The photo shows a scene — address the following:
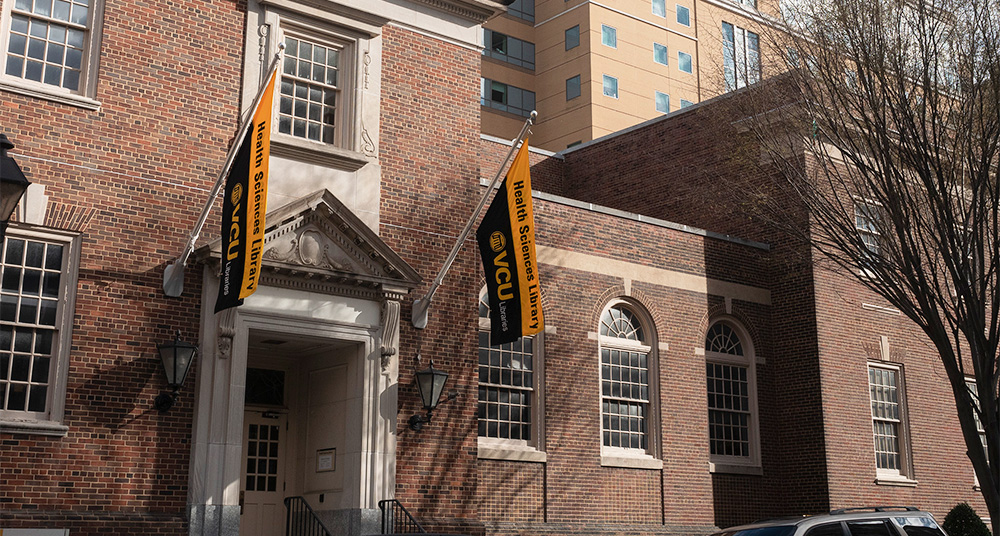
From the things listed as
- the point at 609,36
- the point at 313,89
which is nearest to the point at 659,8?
the point at 609,36

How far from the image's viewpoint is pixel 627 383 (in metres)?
20.6

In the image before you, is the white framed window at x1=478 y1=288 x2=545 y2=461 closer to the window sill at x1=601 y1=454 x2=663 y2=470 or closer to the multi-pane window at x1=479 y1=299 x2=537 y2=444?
the multi-pane window at x1=479 y1=299 x2=537 y2=444

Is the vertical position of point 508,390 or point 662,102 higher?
point 662,102

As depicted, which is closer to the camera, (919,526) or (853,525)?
(853,525)

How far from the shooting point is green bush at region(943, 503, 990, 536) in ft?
71.9

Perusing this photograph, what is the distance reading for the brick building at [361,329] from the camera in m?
13.5

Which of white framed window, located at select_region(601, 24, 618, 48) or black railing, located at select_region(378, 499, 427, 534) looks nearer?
black railing, located at select_region(378, 499, 427, 534)

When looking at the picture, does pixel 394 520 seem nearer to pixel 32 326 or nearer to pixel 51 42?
pixel 32 326

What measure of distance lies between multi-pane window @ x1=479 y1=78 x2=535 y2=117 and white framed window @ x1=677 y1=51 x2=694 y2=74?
8.19m

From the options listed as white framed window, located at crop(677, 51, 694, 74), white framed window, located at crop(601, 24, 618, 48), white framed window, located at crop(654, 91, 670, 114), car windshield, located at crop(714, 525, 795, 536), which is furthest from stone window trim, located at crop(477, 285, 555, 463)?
white framed window, located at crop(677, 51, 694, 74)

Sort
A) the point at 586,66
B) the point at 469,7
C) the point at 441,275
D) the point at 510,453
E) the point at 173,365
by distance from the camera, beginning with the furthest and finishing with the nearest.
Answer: the point at 586,66 < the point at 510,453 < the point at 469,7 < the point at 441,275 < the point at 173,365

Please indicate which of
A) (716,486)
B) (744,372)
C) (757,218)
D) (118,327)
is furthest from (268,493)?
(757,218)

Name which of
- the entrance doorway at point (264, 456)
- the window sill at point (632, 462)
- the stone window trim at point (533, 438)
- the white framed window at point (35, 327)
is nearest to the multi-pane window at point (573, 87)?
the window sill at point (632, 462)

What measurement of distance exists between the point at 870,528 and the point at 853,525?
285 millimetres
